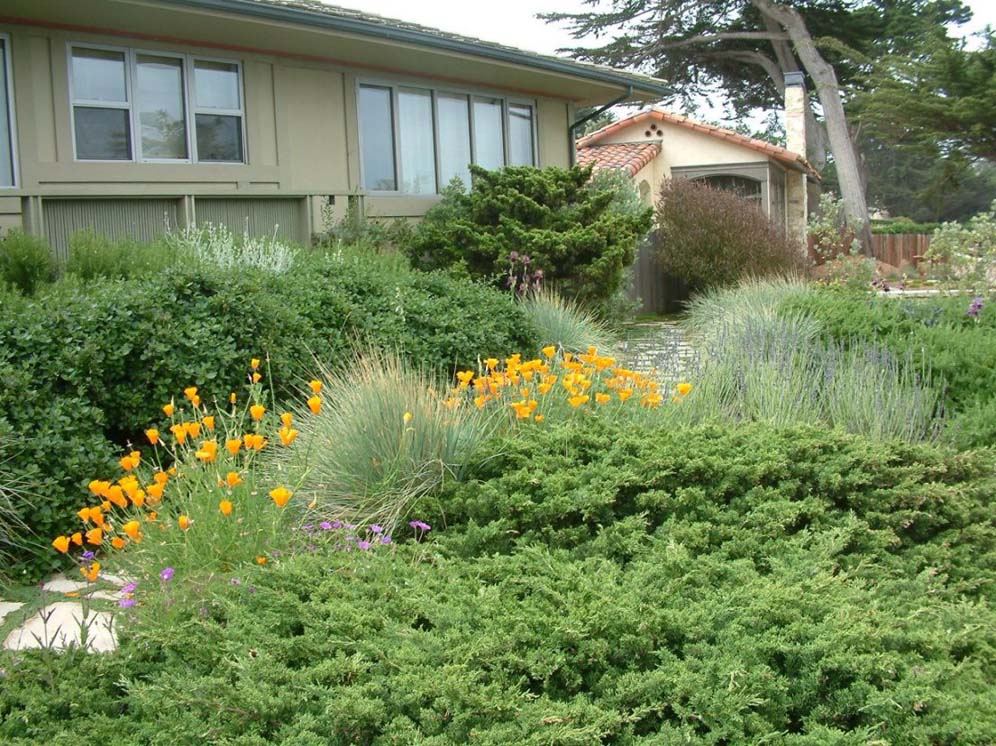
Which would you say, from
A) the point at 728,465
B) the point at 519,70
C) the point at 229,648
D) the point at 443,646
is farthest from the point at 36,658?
the point at 519,70

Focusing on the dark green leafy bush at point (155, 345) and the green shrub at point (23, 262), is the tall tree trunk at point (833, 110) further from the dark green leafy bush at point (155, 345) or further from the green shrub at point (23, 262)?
the green shrub at point (23, 262)

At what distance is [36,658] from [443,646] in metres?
1.40

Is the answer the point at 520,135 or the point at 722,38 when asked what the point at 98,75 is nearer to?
the point at 520,135

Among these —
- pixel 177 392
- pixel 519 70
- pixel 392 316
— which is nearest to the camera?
pixel 177 392

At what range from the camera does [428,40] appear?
1188 cm

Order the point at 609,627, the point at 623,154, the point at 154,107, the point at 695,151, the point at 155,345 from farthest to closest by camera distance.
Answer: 1. the point at 695,151
2. the point at 623,154
3. the point at 154,107
4. the point at 155,345
5. the point at 609,627

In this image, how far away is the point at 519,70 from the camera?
1385cm

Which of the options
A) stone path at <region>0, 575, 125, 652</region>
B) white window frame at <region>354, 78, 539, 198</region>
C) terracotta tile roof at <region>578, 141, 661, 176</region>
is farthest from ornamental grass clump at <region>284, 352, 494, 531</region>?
terracotta tile roof at <region>578, 141, 661, 176</region>

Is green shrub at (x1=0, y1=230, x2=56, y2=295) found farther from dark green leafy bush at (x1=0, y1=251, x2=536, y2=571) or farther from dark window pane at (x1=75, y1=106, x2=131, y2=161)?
dark window pane at (x1=75, y1=106, x2=131, y2=161)

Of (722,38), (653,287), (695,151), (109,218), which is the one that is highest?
(722,38)

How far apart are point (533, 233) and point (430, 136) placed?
272 cm

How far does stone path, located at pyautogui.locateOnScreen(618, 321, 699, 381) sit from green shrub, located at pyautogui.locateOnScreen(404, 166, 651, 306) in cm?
95

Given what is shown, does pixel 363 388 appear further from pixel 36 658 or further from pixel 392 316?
pixel 392 316

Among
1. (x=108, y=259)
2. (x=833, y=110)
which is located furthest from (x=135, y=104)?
(x=833, y=110)
